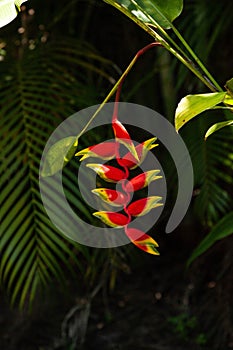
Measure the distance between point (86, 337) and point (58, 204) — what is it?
0.66 meters

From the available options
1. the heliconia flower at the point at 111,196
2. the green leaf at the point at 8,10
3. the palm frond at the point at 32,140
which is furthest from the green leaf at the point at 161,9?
the palm frond at the point at 32,140

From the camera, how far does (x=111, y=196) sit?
2.02ft

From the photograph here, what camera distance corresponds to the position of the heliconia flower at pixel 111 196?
612mm

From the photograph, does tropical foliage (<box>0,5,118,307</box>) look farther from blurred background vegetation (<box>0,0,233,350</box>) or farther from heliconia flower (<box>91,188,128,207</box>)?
heliconia flower (<box>91,188,128,207</box>)

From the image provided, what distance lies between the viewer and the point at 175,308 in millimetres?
2008

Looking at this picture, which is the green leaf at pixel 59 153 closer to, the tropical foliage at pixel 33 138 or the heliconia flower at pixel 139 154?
the heliconia flower at pixel 139 154

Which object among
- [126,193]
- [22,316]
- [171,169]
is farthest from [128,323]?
[126,193]

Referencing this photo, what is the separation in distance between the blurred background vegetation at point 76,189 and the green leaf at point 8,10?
2.42ft

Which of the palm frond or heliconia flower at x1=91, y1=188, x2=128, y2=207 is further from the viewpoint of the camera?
the palm frond

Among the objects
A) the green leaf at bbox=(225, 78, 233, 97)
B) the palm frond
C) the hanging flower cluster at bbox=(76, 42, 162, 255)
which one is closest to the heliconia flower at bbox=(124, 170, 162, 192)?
the hanging flower cluster at bbox=(76, 42, 162, 255)

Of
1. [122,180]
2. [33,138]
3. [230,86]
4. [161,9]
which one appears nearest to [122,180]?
[122,180]

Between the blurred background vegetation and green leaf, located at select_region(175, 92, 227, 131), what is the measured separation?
819 millimetres

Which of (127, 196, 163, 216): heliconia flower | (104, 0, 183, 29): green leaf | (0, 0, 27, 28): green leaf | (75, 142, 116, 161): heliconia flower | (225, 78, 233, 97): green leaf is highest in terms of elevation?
(0, 0, 27, 28): green leaf

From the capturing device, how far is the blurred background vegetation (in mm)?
1464
